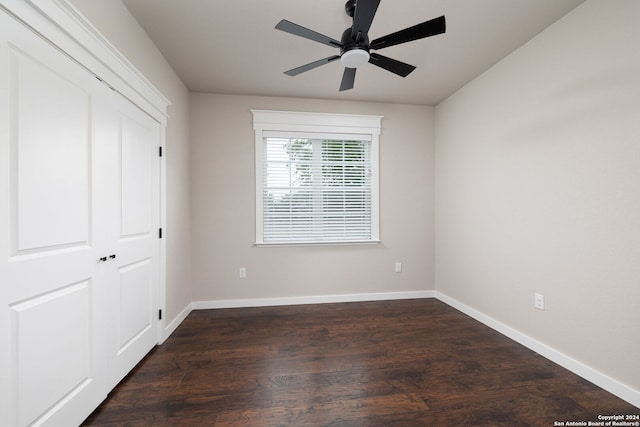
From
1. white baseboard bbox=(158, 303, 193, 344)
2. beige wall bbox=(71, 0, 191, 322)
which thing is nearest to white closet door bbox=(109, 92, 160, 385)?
white baseboard bbox=(158, 303, 193, 344)

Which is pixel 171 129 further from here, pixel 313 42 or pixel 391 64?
pixel 391 64

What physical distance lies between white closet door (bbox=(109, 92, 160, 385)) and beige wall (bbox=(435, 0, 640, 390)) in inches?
126

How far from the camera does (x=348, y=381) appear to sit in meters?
1.91

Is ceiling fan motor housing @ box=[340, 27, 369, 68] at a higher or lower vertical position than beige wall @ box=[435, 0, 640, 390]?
higher

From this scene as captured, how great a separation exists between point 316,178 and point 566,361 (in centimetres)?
288

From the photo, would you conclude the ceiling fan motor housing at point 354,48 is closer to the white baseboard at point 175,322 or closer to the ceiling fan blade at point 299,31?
the ceiling fan blade at point 299,31

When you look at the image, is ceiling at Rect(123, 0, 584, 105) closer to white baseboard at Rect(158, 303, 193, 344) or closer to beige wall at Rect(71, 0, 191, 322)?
beige wall at Rect(71, 0, 191, 322)

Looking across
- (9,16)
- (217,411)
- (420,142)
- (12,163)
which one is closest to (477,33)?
(420,142)

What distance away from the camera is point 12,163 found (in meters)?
1.15

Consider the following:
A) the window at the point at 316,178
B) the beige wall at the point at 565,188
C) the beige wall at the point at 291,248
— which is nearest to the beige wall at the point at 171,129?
the beige wall at the point at 291,248

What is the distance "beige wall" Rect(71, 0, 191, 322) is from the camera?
6.01 feet

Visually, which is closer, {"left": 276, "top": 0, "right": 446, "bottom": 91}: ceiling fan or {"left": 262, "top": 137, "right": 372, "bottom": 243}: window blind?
{"left": 276, "top": 0, "right": 446, "bottom": 91}: ceiling fan

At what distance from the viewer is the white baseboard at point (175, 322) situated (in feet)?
8.36

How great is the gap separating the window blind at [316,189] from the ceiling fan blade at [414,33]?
1869mm
